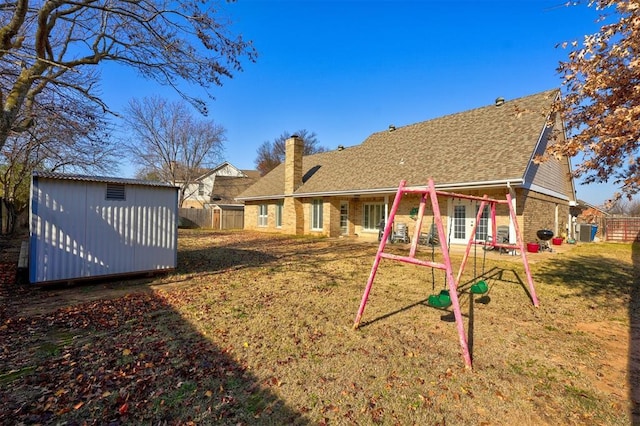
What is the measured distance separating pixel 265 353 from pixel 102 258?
5.46 m

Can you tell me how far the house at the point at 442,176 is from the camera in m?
12.4

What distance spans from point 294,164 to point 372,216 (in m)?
6.52

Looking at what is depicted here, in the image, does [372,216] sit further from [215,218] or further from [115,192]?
[215,218]

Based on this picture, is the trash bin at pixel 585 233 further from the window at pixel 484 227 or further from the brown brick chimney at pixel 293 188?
the brown brick chimney at pixel 293 188

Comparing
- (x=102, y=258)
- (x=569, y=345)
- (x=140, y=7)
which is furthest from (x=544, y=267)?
(x=140, y=7)

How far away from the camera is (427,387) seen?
3232 mm

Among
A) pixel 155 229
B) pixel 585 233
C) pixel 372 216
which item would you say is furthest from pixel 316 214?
pixel 585 233

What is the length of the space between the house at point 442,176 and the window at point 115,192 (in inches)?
353

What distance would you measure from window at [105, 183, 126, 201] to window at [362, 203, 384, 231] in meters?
12.9

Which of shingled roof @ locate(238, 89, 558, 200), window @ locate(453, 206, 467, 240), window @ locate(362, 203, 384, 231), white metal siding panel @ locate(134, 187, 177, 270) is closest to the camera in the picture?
white metal siding panel @ locate(134, 187, 177, 270)

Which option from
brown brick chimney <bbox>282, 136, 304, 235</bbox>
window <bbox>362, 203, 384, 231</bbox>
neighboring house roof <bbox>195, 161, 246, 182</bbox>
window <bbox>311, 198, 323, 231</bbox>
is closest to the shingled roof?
brown brick chimney <bbox>282, 136, 304, 235</bbox>

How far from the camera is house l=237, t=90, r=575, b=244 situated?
40.8 ft

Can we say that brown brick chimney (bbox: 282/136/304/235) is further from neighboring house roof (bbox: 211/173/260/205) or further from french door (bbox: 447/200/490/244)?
neighboring house roof (bbox: 211/173/260/205)

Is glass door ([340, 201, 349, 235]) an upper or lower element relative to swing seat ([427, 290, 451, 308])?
upper
